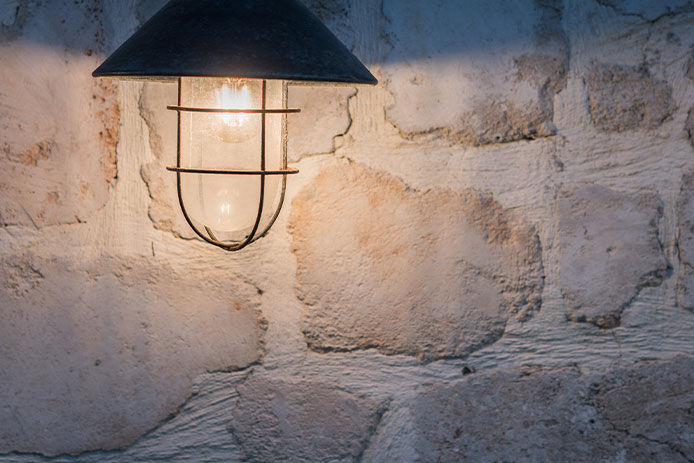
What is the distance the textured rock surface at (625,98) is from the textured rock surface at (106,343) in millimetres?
704

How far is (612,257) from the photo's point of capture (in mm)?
1157

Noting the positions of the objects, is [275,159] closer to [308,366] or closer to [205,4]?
[205,4]

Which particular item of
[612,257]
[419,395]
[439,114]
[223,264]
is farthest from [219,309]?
[612,257]

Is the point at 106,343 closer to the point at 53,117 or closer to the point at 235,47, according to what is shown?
the point at 53,117

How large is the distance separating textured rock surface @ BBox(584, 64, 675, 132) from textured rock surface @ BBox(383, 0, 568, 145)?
0.06 metres

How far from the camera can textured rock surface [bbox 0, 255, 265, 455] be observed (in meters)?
1.17

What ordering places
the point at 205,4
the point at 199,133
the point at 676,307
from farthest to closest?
the point at 676,307, the point at 199,133, the point at 205,4

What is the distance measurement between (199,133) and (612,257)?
29.0 inches

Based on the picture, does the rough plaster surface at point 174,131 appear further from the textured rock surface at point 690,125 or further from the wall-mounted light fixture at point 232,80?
the textured rock surface at point 690,125

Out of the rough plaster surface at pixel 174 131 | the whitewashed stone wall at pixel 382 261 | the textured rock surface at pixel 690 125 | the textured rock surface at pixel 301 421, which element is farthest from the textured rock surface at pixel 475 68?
the textured rock surface at pixel 301 421

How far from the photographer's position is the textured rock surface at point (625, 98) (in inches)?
44.7

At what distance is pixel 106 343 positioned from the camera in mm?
1181

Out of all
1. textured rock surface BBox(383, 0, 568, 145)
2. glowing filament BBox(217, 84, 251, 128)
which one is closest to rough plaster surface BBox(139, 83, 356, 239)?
textured rock surface BBox(383, 0, 568, 145)

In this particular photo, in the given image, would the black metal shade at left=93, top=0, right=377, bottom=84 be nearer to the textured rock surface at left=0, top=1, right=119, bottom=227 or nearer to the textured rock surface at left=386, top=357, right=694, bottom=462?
the textured rock surface at left=0, top=1, right=119, bottom=227
